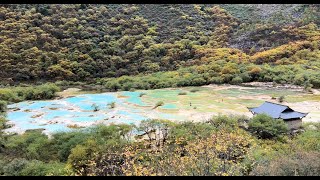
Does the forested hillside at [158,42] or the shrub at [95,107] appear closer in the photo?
the shrub at [95,107]

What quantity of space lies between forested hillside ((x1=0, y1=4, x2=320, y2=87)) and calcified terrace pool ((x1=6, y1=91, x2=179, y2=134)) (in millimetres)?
9681

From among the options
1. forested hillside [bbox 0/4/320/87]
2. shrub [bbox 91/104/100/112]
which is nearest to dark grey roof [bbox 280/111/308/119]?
shrub [bbox 91/104/100/112]

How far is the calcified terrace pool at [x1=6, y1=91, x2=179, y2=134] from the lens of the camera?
19844mm

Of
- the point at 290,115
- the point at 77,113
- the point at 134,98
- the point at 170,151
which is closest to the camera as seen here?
the point at 170,151

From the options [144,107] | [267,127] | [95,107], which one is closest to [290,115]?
[267,127]

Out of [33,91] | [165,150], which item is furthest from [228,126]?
[33,91]

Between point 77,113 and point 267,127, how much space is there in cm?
1118

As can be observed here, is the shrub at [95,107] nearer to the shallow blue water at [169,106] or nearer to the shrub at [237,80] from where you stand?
the shallow blue water at [169,106]

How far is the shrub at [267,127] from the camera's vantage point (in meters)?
16.2

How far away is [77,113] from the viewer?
22484mm

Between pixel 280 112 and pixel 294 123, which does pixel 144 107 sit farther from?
pixel 294 123

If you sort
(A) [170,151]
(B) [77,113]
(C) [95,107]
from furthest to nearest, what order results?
1. (C) [95,107]
2. (B) [77,113]
3. (A) [170,151]

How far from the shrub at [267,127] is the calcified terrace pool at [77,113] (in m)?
5.19

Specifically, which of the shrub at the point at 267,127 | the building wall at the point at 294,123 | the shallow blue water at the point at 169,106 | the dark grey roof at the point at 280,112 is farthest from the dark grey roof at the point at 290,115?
the shallow blue water at the point at 169,106
